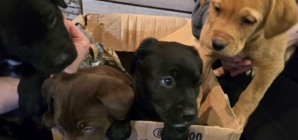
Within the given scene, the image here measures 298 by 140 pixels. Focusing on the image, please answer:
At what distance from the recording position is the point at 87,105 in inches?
41.7

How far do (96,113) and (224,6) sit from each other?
0.55 m

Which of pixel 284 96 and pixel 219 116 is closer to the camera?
pixel 219 116

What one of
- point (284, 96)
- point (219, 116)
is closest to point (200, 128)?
point (219, 116)

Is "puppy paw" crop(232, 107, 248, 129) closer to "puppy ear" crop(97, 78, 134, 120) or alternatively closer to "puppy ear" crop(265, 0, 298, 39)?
"puppy ear" crop(265, 0, 298, 39)

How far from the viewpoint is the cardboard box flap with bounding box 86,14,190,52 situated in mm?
1817

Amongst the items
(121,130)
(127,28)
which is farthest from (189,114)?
(127,28)

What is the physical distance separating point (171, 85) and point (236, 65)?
48 centimetres

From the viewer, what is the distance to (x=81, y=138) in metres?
1.08

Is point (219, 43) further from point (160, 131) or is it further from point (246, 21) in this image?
point (160, 131)

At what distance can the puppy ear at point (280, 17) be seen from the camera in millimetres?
1213

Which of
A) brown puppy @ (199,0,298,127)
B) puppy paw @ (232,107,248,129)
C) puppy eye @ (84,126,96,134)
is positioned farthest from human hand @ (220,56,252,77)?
puppy eye @ (84,126,96,134)

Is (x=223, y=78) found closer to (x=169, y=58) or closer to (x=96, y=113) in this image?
(x=169, y=58)

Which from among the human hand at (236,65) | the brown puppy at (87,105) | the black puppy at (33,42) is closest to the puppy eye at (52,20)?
the black puppy at (33,42)

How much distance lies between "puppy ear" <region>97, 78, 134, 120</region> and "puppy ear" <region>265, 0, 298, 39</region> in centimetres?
54
